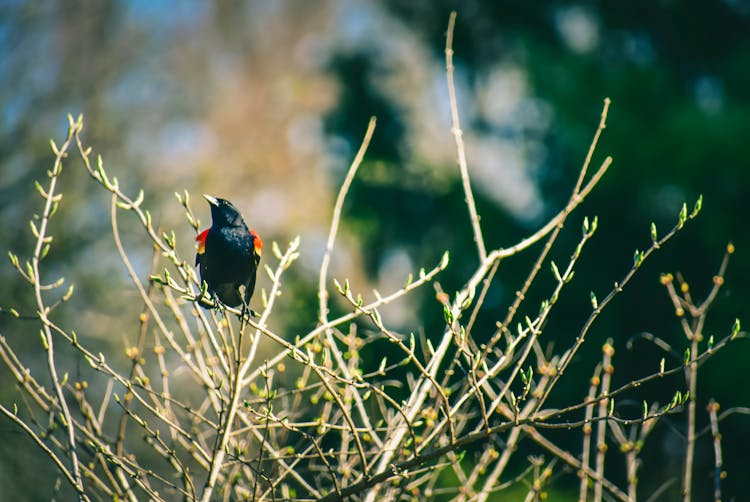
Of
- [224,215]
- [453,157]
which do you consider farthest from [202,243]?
[453,157]

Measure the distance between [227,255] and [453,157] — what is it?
6.38 meters

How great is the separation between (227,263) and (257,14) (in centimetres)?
1490

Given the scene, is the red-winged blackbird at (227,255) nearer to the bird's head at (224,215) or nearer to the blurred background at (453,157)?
the bird's head at (224,215)

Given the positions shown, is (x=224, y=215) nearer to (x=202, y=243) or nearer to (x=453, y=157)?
(x=202, y=243)

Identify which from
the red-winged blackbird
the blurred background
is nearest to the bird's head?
the red-winged blackbird

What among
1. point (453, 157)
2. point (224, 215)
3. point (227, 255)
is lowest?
Result: point (227, 255)

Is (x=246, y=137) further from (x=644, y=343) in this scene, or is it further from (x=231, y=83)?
(x=644, y=343)

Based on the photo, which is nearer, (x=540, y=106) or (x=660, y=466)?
(x=660, y=466)

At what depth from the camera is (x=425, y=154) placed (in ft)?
28.6

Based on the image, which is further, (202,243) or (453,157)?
(453,157)

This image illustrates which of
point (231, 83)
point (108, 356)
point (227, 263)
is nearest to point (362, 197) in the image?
point (108, 356)

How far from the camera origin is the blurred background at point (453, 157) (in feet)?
20.3

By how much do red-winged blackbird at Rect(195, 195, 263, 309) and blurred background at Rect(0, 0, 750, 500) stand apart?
79.0 inches

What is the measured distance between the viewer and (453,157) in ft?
29.2
